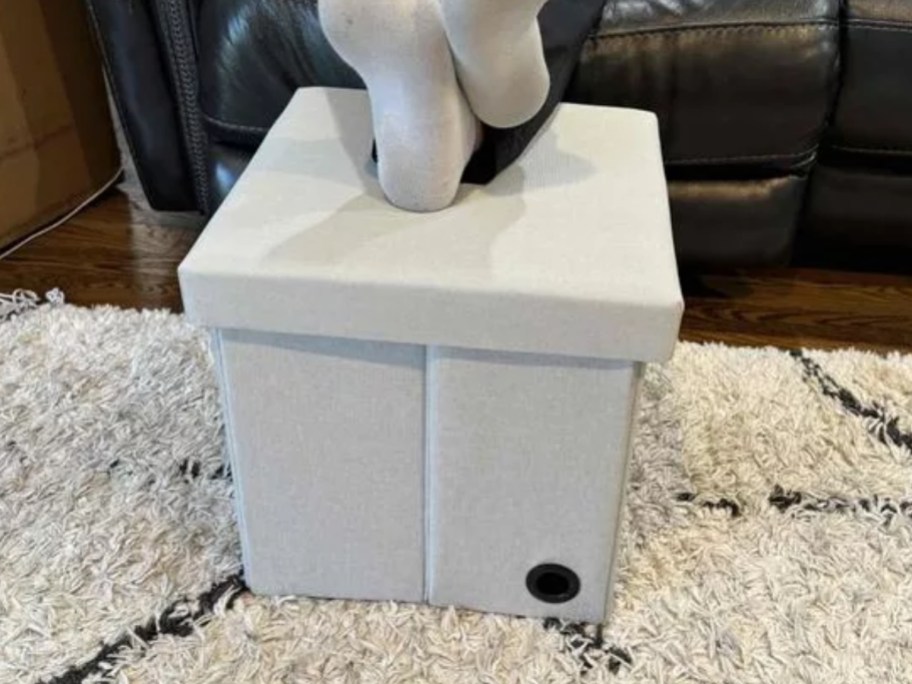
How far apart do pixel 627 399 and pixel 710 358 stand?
546 millimetres

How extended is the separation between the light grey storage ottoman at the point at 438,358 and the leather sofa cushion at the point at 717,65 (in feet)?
0.79

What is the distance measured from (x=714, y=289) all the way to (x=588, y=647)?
2.48 ft

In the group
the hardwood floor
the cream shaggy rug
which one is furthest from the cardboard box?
the cream shaggy rug

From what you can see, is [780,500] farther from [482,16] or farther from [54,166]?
[54,166]

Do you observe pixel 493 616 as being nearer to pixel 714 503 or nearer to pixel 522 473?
pixel 522 473

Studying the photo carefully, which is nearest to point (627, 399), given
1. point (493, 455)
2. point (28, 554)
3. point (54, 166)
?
point (493, 455)

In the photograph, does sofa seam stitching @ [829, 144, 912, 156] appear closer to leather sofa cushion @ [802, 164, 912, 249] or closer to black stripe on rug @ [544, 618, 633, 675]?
leather sofa cushion @ [802, 164, 912, 249]

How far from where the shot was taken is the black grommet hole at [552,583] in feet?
3.25

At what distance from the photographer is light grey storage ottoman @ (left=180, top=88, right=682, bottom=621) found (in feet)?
2.74

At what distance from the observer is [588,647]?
0.99 metres

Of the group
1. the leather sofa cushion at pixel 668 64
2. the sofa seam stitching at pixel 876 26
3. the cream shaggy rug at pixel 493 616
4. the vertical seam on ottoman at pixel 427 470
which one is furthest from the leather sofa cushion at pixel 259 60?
the sofa seam stitching at pixel 876 26

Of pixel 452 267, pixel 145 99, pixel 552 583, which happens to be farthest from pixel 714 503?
pixel 145 99

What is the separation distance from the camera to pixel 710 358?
138cm

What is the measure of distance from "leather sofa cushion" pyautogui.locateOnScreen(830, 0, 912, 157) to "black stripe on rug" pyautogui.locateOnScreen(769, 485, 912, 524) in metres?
0.51
